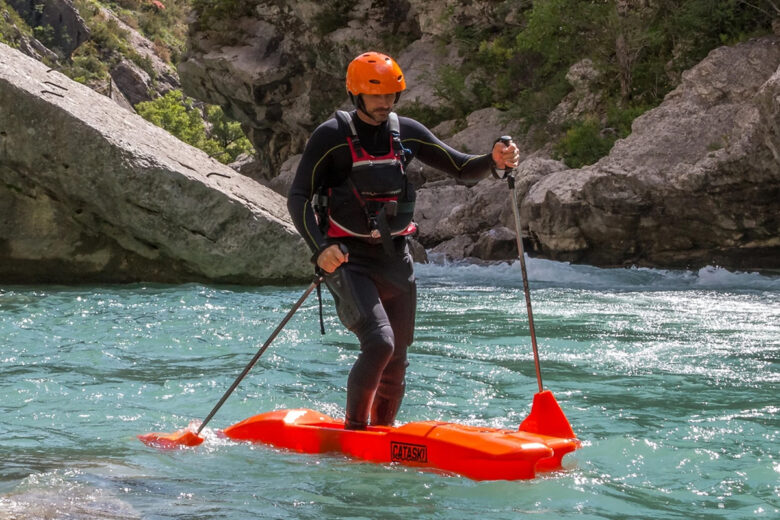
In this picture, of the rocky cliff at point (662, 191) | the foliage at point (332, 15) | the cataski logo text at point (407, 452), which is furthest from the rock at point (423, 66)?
the cataski logo text at point (407, 452)

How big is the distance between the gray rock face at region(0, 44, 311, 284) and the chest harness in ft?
20.9

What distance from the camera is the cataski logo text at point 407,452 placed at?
3.89 m

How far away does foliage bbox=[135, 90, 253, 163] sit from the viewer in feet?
182

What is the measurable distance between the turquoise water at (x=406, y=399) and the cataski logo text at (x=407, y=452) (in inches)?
2.2

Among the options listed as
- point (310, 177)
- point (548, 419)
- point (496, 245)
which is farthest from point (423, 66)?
point (548, 419)

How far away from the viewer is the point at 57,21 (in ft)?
273

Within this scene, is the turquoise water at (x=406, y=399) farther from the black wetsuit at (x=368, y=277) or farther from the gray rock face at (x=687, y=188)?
the gray rock face at (x=687, y=188)

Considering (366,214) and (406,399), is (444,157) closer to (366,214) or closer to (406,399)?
(366,214)

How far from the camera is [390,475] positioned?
3779 mm

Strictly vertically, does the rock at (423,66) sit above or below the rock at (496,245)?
above

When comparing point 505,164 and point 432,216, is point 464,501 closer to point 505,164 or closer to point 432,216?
point 505,164

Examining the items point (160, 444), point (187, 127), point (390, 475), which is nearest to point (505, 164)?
point (390, 475)

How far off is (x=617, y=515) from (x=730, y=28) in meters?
13.5

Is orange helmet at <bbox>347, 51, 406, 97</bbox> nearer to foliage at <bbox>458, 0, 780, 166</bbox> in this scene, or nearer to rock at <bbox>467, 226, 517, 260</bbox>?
rock at <bbox>467, 226, 517, 260</bbox>
